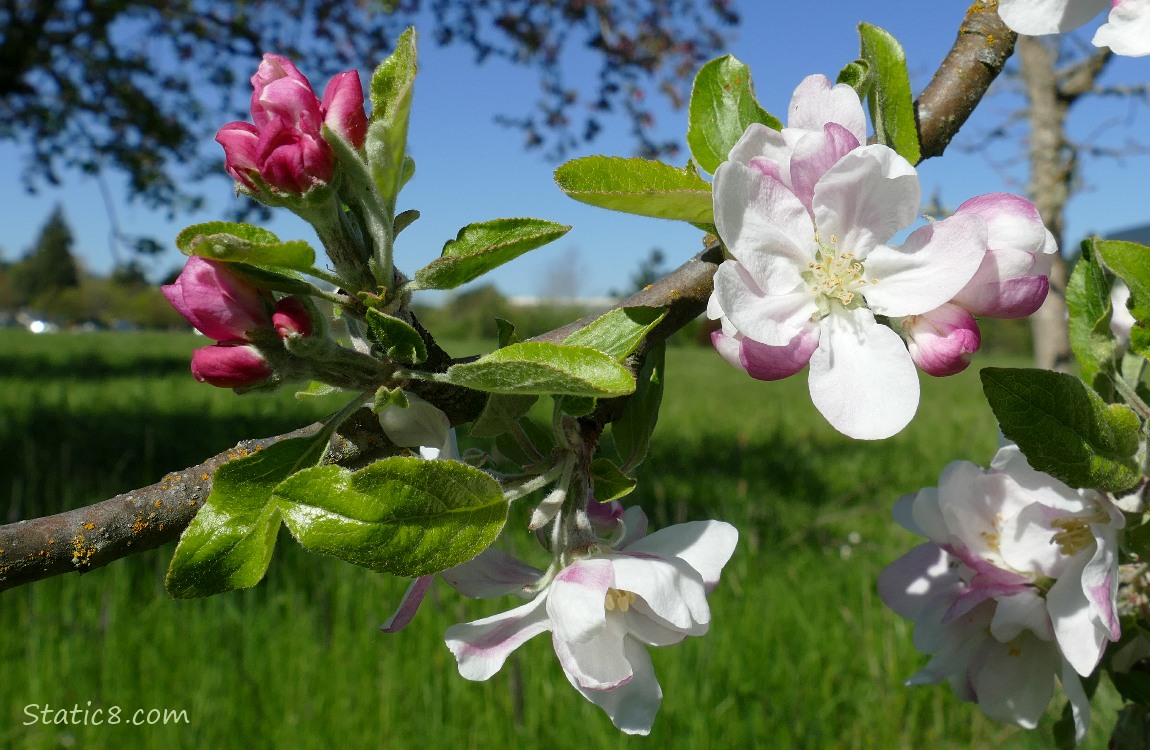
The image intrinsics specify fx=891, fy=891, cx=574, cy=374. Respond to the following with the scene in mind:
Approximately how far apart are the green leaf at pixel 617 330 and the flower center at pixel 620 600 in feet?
0.55

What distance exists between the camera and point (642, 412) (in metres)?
0.66

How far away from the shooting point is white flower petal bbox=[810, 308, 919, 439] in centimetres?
50

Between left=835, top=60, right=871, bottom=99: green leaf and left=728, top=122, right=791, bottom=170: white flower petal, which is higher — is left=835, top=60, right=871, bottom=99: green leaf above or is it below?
above

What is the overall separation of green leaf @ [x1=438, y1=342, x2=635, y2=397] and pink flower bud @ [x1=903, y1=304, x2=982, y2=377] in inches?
7.5

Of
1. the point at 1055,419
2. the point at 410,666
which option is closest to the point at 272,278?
the point at 1055,419

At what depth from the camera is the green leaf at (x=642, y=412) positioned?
0.66 meters

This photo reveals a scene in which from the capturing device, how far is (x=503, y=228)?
55cm

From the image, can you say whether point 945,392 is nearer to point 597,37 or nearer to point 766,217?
point 597,37

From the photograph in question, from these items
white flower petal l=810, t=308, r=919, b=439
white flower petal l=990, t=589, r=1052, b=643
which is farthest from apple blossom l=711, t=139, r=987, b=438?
white flower petal l=990, t=589, r=1052, b=643

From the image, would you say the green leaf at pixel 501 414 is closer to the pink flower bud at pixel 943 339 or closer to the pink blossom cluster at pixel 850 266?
the pink blossom cluster at pixel 850 266

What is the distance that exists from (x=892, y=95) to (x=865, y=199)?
0.14 metres

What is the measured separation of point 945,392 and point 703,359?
19.8 ft

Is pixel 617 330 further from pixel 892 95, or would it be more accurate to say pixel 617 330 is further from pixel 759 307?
pixel 892 95

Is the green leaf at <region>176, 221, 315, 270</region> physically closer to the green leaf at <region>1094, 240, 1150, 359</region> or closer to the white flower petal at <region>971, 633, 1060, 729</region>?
the green leaf at <region>1094, 240, 1150, 359</region>
